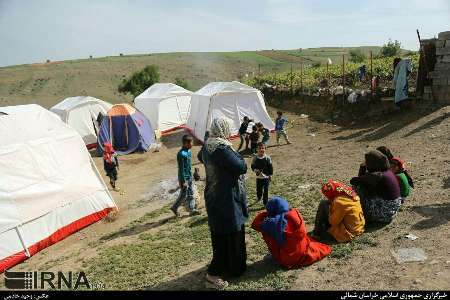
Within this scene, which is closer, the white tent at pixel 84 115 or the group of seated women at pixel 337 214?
the group of seated women at pixel 337 214

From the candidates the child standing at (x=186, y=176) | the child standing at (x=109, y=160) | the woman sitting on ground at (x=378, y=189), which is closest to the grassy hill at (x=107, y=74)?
the child standing at (x=109, y=160)

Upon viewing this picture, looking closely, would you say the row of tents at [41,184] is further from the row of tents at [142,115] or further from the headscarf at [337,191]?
the row of tents at [142,115]

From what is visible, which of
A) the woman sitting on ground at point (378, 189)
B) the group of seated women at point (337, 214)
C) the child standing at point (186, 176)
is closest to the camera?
the group of seated women at point (337, 214)

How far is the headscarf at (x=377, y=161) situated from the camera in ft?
18.3

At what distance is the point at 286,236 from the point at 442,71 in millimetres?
11069

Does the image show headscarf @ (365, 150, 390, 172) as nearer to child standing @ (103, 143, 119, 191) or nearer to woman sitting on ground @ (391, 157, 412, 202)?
woman sitting on ground @ (391, 157, 412, 202)

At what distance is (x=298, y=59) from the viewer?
255 ft

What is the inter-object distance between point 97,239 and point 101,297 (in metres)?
3.64

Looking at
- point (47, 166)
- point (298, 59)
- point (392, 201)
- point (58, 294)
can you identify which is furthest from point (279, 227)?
point (298, 59)

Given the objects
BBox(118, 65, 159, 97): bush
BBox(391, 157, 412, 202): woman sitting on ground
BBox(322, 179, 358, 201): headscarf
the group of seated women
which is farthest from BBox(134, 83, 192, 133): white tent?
BBox(118, 65, 159, 97): bush

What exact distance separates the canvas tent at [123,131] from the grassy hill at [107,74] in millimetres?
37652

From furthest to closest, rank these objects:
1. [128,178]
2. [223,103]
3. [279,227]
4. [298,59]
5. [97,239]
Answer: [298,59]
[223,103]
[128,178]
[97,239]
[279,227]

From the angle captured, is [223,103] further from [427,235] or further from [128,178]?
[427,235]

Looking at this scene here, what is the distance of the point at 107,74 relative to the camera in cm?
6819
